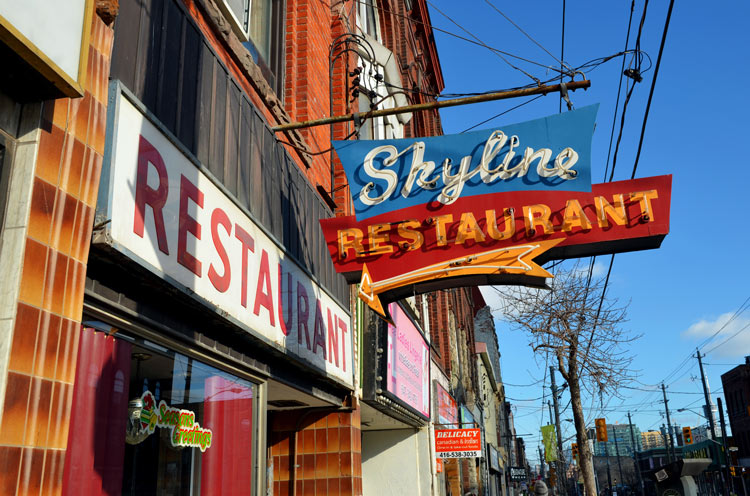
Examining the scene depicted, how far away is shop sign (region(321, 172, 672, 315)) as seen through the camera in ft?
20.8

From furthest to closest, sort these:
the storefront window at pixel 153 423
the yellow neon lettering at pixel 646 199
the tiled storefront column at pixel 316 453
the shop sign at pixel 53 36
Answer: the tiled storefront column at pixel 316 453 < the yellow neon lettering at pixel 646 199 < the storefront window at pixel 153 423 < the shop sign at pixel 53 36

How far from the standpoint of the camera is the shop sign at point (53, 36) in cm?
283

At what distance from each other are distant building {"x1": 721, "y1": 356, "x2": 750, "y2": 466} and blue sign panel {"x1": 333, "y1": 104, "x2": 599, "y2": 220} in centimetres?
6131

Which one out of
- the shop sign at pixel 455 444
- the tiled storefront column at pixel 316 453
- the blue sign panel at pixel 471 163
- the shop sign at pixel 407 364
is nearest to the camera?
the blue sign panel at pixel 471 163

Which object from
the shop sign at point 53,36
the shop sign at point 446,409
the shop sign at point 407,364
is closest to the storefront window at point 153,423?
the shop sign at point 53,36

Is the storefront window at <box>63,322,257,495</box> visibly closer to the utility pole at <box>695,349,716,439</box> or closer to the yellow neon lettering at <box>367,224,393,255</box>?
the yellow neon lettering at <box>367,224,393,255</box>

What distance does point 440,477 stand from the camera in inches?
616

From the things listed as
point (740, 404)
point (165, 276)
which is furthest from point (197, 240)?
point (740, 404)

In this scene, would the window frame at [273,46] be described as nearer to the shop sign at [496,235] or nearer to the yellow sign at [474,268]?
the shop sign at [496,235]

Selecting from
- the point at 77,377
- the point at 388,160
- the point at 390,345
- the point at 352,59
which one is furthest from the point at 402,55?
the point at 77,377

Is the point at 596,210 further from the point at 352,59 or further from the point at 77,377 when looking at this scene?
the point at 352,59

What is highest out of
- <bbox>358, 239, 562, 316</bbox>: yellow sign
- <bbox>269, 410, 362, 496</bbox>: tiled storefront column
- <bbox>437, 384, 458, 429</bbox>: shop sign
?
<bbox>358, 239, 562, 316</bbox>: yellow sign

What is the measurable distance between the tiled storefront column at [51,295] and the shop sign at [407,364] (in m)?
6.71

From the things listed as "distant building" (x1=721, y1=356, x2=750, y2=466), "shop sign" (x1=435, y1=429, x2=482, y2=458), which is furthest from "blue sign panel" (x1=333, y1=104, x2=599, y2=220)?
"distant building" (x1=721, y1=356, x2=750, y2=466)
